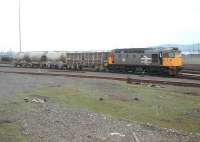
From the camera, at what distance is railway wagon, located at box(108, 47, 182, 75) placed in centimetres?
3831

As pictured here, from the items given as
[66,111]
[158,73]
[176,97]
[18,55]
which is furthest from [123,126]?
[18,55]

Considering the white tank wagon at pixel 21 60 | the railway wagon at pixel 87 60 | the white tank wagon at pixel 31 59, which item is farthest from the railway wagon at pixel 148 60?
the white tank wagon at pixel 21 60

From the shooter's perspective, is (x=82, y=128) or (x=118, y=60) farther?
(x=118, y=60)

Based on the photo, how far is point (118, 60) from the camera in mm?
43594

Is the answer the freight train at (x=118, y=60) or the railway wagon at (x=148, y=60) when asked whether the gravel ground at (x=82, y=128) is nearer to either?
the railway wagon at (x=148, y=60)

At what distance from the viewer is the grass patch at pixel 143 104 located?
15475 mm

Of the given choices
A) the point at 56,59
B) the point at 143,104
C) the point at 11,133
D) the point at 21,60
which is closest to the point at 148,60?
the point at 56,59

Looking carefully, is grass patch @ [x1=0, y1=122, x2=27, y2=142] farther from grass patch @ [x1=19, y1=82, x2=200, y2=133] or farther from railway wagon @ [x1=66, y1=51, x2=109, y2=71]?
railway wagon @ [x1=66, y1=51, x2=109, y2=71]

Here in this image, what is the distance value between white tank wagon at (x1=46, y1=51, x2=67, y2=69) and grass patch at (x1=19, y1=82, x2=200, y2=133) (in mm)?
26549

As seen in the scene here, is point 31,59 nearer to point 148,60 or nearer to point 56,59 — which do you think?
point 56,59

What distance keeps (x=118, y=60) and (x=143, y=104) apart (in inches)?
967

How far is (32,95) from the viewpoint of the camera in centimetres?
2236

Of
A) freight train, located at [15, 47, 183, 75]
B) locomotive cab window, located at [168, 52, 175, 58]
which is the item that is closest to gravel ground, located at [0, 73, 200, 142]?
freight train, located at [15, 47, 183, 75]

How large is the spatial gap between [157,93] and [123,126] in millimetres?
10111
